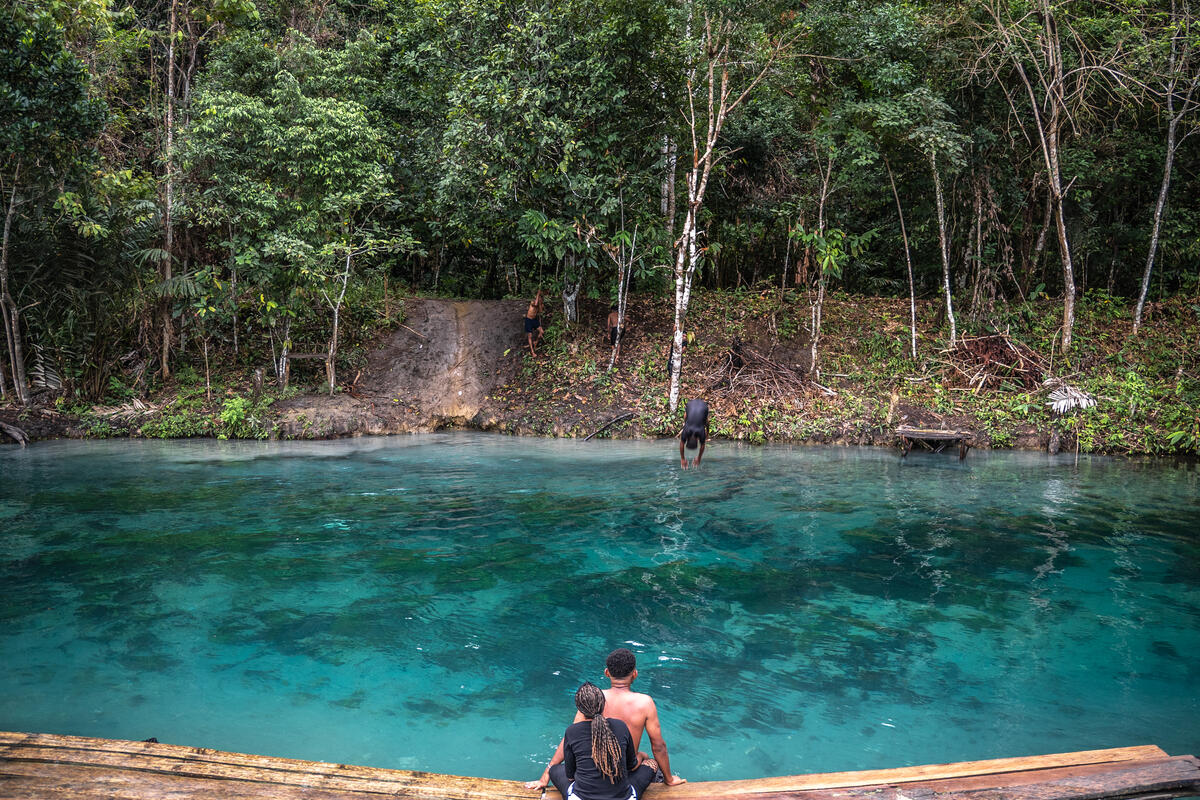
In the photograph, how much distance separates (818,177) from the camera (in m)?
20.4

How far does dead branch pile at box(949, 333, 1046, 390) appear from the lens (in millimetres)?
17984

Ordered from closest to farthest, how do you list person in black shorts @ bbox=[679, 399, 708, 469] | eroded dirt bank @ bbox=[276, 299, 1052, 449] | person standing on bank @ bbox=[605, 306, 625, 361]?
person in black shorts @ bbox=[679, 399, 708, 469] < eroded dirt bank @ bbox=[276, 299, 1052, 449] < person standing on bank @ bbox=[605, 306, 625, 361]

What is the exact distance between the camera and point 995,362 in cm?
1839

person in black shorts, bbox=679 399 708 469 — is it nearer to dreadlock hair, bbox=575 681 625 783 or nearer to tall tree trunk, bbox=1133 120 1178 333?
dreadlock hair, bbox=575 681 625 783

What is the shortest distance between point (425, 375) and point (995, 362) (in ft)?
46.2

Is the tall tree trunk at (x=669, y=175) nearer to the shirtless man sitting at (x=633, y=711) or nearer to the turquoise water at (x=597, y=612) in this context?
the turquoise water at (x=597, y=612)

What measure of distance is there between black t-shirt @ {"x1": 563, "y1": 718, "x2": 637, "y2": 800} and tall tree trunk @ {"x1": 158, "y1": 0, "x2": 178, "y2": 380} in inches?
669

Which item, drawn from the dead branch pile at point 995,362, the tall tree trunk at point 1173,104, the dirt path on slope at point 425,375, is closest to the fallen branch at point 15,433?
the dirt path on slope at point 425,375

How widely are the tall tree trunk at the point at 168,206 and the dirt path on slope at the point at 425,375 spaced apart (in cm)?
348

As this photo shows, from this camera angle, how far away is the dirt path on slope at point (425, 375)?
18.4 m

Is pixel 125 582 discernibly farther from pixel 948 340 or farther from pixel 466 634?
pixel 948 340

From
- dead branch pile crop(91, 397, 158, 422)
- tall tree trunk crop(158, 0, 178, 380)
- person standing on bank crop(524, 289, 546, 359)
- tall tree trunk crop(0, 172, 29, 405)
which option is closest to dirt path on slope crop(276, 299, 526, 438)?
person standing on bank crop(524, 289, 546, 359)

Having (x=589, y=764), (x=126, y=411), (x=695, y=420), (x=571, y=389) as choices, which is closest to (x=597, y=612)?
(x=589, y=764)

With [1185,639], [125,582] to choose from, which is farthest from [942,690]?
[125,582]
